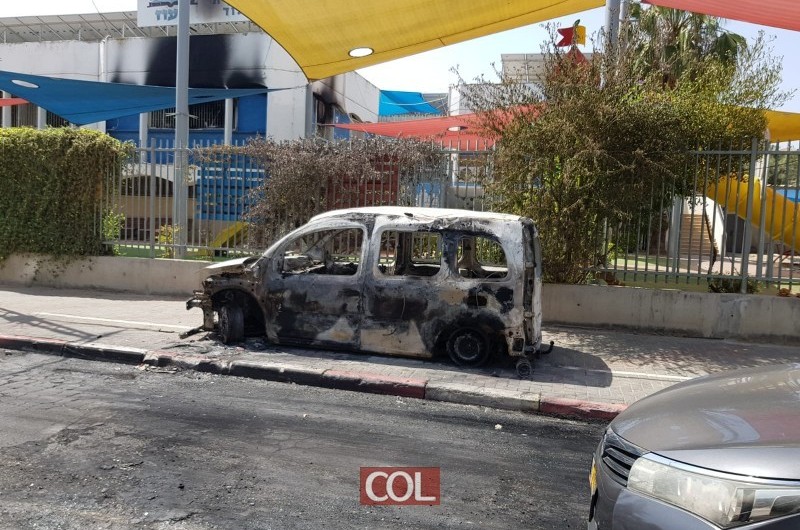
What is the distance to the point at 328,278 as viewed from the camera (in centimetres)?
737

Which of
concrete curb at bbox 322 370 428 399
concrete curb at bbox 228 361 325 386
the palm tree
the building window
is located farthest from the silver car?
the building window

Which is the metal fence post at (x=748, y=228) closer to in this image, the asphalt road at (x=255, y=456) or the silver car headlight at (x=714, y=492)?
the asphalt road at (x=255, y=456)

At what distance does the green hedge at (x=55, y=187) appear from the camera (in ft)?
37.8

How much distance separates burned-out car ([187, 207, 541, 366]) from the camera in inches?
270

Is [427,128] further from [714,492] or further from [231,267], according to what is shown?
[714,492]

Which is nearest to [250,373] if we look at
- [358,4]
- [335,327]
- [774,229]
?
[335,327]

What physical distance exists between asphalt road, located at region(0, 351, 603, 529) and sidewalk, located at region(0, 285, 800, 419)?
0.67 ft

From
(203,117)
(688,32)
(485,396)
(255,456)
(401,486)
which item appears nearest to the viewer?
(401,486)

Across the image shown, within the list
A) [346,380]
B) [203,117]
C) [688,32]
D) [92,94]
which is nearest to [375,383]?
[346,380]

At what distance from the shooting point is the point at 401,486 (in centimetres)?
420

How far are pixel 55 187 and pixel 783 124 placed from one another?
601 inches

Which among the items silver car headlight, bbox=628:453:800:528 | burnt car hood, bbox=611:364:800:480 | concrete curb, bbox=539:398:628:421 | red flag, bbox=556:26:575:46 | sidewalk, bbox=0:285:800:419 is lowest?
concrete curb, bbox=539:398:628:421

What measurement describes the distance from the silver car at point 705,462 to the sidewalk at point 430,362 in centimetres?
294

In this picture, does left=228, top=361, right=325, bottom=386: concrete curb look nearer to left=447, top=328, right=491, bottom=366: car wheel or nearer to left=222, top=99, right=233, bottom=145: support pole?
left=447, top=328, right=491, bottom=366: car wheel
